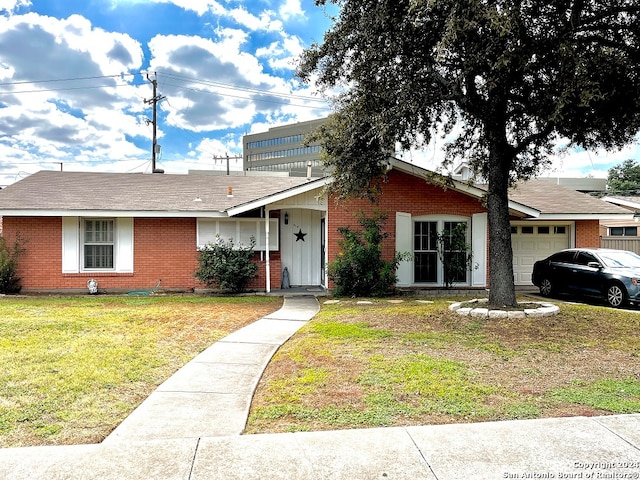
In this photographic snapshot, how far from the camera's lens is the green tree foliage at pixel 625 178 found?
58344 mm

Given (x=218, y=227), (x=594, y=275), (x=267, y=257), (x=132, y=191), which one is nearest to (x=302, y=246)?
→ (x=267, y=257)

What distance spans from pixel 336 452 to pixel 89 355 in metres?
4.39

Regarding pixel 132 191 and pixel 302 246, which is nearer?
pixel 302 246

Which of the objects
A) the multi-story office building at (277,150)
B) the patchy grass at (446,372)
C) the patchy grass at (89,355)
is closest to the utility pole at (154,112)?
the patchy grass at (89,355)

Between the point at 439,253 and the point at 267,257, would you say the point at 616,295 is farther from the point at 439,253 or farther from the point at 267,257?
the point at 267,257

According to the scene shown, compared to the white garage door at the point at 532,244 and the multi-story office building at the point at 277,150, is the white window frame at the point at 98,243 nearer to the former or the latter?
the white garage door at the point at 532,244

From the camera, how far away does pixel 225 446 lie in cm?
358

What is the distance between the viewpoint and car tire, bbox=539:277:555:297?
1397 cm

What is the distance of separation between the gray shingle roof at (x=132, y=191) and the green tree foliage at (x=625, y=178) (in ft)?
171

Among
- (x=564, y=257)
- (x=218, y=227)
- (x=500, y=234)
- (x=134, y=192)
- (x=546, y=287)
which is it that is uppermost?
(x=134, y=192)

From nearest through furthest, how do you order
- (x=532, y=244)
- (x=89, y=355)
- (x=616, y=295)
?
(x=89, y=355)
(x=616, y=295)
(x=532, y=244)

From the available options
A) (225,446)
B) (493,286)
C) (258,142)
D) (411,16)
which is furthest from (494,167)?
(258,142)

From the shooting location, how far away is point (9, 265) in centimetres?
1344

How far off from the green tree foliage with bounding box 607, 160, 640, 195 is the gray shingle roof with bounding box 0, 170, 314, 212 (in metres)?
52.1
